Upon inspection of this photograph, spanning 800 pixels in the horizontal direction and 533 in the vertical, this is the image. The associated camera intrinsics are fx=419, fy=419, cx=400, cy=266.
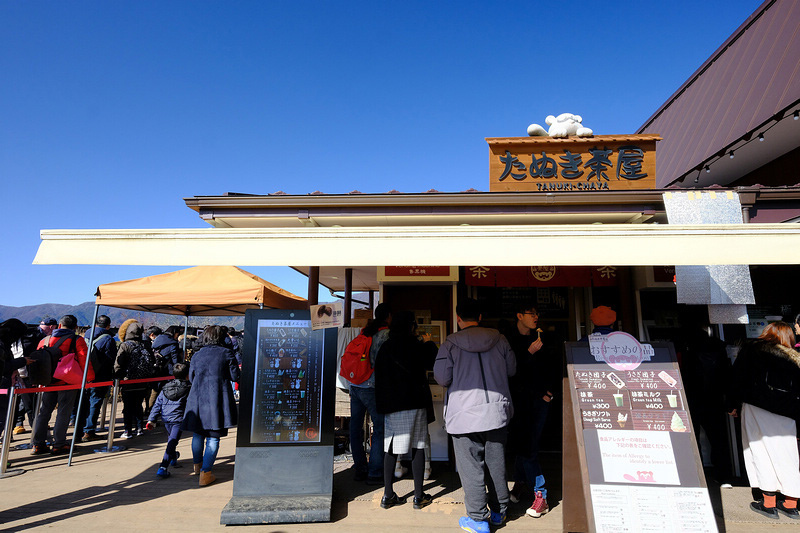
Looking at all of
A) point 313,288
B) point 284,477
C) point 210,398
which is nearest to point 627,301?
point 313,288

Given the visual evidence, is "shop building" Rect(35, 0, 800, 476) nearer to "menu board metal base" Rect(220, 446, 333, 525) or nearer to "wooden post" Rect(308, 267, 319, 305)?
"wooden post" Rect(308, 267, 319, 305)

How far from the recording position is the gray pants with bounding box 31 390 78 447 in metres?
5.87

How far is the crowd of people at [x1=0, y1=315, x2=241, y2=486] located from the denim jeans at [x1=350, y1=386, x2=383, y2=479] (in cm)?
129

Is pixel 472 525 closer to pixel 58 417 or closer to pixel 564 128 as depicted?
pixel 564 128

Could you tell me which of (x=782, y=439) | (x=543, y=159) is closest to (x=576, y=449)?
(x=782, y=439)

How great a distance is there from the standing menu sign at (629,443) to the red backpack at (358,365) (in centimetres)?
202

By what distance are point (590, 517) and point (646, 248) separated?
2002 millimetres

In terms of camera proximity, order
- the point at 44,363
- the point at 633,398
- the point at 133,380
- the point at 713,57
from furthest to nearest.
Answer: the point at 713,57, the point at 133,380, the point at 44,363, the point at 633,398

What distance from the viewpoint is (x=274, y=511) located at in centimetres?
362

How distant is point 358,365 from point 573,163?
13.9 ft

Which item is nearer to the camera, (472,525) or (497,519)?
(472,525)

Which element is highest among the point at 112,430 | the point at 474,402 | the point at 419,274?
the point at 419,274

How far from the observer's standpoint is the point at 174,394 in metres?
5.09

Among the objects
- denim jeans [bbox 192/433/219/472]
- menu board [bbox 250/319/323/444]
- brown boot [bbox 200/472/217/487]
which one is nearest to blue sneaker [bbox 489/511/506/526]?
menu board [bbox 250/319/323/444]
